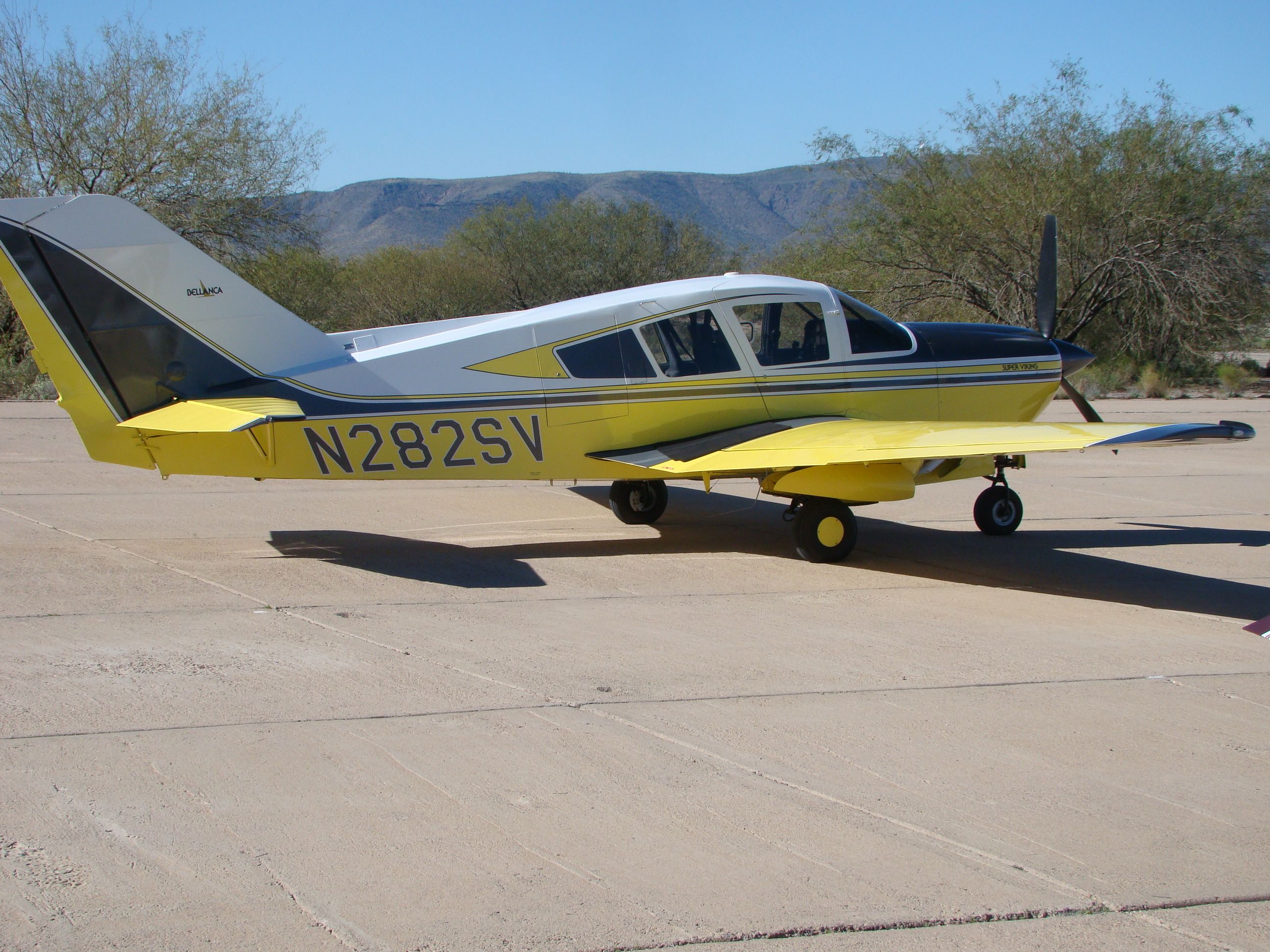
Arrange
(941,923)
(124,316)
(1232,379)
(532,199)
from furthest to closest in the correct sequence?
1. (532,199)
2. (1232,379)
3. (124,316)
4. (941,923)

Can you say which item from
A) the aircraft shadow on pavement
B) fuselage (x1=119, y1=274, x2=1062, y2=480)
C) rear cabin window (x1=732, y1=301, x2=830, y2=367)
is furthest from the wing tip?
rear cabin window (x1=732, y1=301, x2=830, y2=367)

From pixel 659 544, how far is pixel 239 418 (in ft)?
12.6

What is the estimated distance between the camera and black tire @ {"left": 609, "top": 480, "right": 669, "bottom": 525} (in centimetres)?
1051

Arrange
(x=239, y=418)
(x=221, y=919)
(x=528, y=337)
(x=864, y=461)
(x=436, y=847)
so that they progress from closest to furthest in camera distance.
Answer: (x=221, y=919) < (x=436, y=847) < (x=239, y=418) < (x=864, y=461) < (x=528, y=337)

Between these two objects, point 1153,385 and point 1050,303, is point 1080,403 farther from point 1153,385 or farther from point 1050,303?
point 1153,385

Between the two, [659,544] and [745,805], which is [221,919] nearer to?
[745,805]

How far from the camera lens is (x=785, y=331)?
9539 mm

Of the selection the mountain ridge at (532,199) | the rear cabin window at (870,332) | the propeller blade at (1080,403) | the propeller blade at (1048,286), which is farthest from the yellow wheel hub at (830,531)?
the mountain ridge at (532,199)

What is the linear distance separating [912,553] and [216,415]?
231 inches

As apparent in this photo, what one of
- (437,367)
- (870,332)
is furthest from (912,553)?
(437,367)

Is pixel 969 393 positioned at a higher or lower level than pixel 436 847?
higher

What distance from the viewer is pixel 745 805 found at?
4.21 meters

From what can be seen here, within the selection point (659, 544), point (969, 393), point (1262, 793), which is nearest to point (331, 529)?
point (659, 544)

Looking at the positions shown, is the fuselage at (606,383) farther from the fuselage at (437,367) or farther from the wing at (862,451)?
the wing at (862,451)
